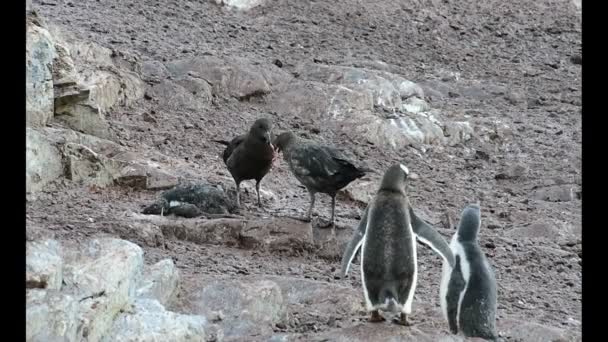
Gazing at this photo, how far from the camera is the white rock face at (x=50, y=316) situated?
180 inches

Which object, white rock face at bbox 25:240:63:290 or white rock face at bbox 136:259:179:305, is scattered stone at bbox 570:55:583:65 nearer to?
white rock face at bbox 136:259:179:305

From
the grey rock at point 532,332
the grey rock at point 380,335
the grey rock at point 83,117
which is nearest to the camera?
the grey rock at point 380,335

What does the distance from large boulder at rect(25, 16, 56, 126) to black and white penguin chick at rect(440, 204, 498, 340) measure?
368 centimetres

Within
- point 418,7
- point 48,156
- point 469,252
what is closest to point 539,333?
point 469,252

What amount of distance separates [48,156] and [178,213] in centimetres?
113

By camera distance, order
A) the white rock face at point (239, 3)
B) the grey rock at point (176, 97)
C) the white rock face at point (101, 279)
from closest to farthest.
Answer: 1. the white rock face at point (101, 279)
2. the grey rock at point (176, 97)
3. the white rock face at point (239, 3)

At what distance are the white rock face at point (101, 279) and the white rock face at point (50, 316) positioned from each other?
0.37 feet

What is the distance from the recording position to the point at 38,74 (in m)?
8.11

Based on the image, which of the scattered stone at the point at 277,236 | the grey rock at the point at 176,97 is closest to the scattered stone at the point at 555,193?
the scattered stone at the point at 277,236

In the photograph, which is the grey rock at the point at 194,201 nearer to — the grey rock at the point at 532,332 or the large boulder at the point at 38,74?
the large boulder at the point at 38,74

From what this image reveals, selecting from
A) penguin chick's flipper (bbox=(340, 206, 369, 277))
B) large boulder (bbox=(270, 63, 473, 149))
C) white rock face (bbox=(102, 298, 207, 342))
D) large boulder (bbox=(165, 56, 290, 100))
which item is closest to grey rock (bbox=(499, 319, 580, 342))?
penguin chick's flipper (bbox=(340, 206, 369, 277))

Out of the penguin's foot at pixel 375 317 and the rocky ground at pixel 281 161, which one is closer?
the penguin's foot at pixel 375 317

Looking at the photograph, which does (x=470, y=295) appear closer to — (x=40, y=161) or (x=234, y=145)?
(x=234, y=145)

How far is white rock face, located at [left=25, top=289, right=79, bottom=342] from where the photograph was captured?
457cm
